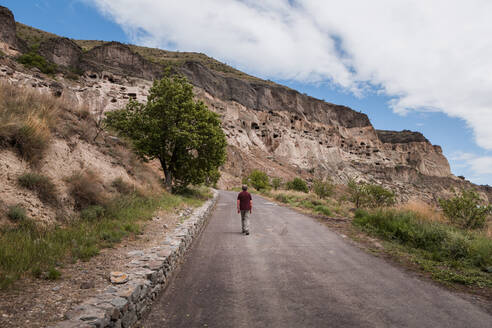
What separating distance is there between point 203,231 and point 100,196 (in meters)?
4.14

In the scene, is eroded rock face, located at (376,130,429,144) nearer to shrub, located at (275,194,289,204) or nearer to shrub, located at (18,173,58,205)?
shrub, located at (275,194,289,204)

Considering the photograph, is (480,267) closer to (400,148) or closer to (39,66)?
(39,66)

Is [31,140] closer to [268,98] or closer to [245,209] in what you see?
[245,209]

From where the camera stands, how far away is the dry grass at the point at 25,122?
6977 millimetres

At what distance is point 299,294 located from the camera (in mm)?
4660

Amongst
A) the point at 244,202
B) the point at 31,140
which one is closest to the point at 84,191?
the point at 31,140

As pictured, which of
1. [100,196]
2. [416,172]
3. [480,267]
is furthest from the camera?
[416,172]

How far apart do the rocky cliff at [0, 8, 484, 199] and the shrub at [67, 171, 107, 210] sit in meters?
31.1

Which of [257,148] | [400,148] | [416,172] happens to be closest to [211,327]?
[257,148]

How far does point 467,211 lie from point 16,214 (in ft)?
50.6

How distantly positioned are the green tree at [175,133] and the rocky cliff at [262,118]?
838 inches

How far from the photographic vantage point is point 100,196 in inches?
320

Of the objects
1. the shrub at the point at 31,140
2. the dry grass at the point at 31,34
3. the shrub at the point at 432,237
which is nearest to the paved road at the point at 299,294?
the shrub at the point at 432,237

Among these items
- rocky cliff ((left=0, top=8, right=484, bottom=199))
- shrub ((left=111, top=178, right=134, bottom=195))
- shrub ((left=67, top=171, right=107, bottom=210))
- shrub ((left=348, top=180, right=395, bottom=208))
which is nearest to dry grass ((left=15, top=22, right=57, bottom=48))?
rocky cliff ((left=0, top=8, right=484, bottom=199))
